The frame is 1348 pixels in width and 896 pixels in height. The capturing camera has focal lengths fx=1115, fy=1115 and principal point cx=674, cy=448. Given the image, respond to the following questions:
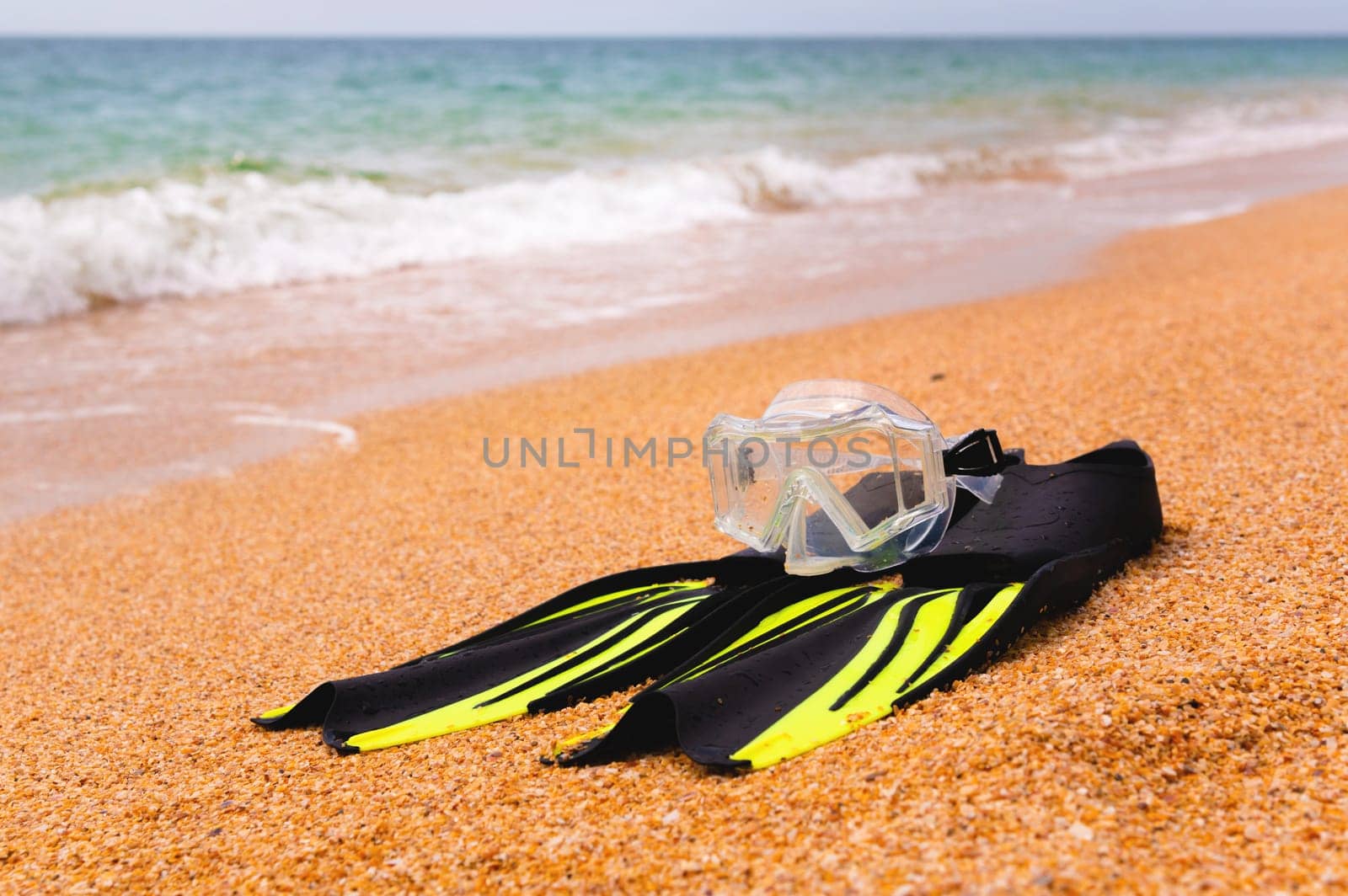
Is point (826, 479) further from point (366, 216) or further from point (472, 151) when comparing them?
point (472, 151)

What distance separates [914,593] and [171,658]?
2284mm

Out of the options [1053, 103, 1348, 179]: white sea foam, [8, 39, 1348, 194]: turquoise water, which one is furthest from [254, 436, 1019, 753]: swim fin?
[1053, 103, 1348, 179]: white sea foam

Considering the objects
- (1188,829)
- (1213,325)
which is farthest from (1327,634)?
(1213,325)

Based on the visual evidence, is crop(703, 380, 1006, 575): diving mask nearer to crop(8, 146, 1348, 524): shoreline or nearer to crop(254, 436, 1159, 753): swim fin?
crop(254, 436, 1159, 753): swim fin

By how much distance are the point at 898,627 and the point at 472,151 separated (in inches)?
620

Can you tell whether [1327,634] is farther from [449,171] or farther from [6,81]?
[6,81]

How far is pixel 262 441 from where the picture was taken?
608 cm

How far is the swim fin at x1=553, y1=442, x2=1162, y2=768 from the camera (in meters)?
2.39

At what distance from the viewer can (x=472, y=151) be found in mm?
17188

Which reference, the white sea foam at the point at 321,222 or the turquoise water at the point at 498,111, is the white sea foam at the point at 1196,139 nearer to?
the turquoise water at the point at 498,111

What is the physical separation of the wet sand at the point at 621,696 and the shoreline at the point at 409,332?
823mm

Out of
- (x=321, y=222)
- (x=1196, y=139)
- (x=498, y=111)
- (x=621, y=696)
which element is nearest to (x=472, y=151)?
(x=498, y=111)

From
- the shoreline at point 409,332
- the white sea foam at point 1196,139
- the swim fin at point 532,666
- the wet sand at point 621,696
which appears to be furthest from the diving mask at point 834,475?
the white sea foam at point 1196,139

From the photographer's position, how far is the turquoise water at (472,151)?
11250mm
